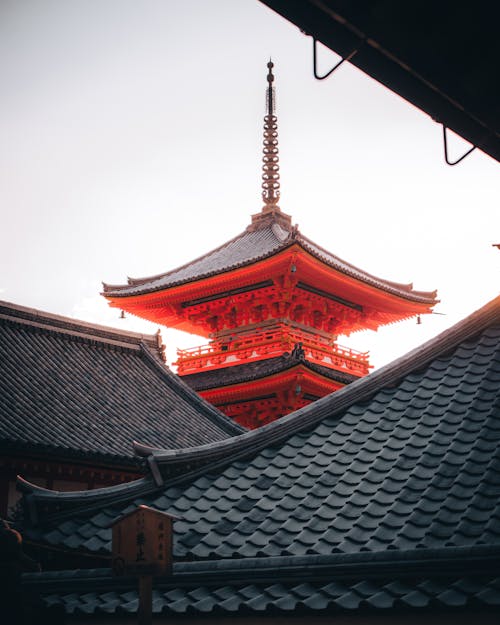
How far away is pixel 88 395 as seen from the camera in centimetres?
1808

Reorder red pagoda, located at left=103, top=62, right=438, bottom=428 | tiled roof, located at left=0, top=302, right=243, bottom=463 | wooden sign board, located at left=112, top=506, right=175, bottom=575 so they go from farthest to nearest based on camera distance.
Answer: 1. red pagoda, located at left=103, top=62, right=438, bottom=428
2. tiled roof, located at left=0, top=302, right=243, bottom=463
3. wooden sign board, located at left=112, top=506, right=175, bottom=575

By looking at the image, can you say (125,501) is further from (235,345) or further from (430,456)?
(235,345)

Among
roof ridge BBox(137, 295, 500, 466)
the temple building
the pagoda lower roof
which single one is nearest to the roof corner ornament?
the pagoda lower roof

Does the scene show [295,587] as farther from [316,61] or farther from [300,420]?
[316,61]

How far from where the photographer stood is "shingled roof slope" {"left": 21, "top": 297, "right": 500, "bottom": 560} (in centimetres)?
495

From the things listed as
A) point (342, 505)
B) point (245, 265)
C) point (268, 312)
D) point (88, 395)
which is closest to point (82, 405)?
point (88, 395)

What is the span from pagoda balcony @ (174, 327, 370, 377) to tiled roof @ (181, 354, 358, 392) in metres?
0.21

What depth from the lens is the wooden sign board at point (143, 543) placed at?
13.7 ft

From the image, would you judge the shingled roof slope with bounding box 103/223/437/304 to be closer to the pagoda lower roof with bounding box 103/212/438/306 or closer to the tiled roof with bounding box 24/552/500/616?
the pagoda lower roof with bounding box 103/212/438/306

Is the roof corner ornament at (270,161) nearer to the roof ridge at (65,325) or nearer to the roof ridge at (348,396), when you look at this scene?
the roof ridge at (65,325)

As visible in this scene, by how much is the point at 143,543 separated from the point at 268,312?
20.1 meters

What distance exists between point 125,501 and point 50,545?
66cm

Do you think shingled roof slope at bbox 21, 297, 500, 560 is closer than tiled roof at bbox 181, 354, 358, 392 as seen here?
Yes

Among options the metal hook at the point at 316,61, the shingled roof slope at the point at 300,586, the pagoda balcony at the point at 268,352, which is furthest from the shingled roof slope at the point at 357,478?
the pagoda balcony at the point at 268,352
